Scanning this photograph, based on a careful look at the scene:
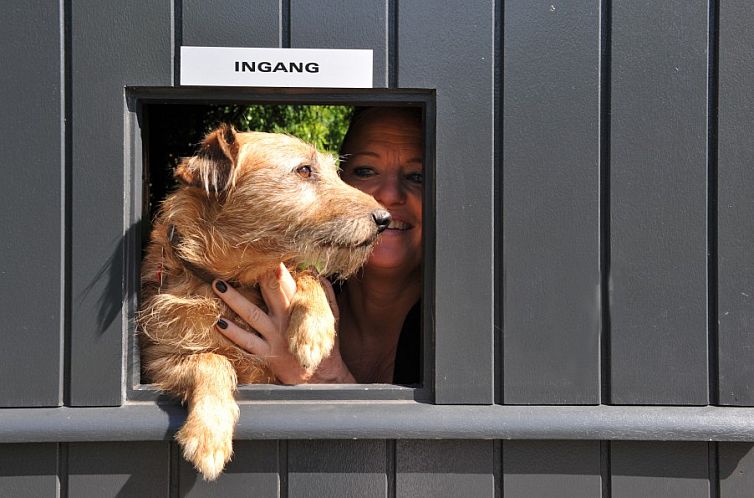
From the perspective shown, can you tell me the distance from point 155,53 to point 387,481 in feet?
5.48

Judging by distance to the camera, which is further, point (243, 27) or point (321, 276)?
point (321, 276)

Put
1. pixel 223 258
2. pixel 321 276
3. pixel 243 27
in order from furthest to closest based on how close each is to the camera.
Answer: pixel 321 276 < pixel 223 258 < pixel 243 27

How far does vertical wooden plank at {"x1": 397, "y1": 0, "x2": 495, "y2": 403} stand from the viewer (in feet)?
7.34


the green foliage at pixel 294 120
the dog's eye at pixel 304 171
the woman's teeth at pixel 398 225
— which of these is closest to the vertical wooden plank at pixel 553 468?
Result: the woman's teeth at pixel 398 225

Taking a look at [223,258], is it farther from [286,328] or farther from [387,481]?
[387,481]

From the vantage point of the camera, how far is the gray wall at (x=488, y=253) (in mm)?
2219

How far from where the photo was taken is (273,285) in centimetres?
271

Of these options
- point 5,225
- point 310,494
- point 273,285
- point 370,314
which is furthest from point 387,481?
point 5,225

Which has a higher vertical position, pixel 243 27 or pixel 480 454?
pixel 243 27

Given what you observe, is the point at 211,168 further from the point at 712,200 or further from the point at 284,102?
the point at 712,200

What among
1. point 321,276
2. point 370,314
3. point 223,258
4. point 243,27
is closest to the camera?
point 243,27

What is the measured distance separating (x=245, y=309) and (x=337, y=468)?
72cm

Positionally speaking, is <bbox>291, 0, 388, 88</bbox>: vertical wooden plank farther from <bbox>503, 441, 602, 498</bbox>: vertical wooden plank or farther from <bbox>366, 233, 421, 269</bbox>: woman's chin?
<bbox>503, 441, 602, 498</bbox>: vertical wooden plank

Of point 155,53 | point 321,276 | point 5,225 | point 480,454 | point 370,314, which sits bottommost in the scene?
point 480,454
